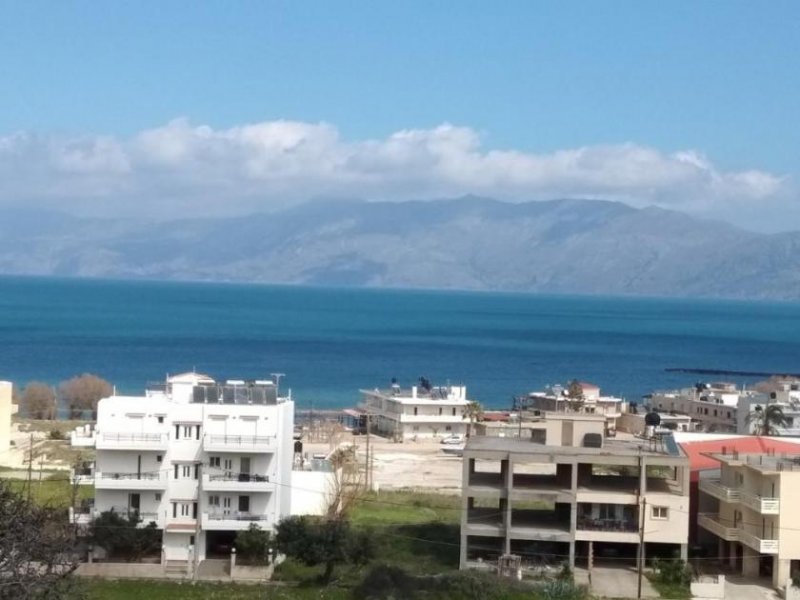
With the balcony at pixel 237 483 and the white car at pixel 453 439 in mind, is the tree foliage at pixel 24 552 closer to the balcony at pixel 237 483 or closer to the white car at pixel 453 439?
the balcony at pixel 237 483

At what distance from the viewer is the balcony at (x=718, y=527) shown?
3331 cm

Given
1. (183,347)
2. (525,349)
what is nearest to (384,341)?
(525,349)

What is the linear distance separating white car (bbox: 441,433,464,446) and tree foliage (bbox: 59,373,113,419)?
23.3 meters

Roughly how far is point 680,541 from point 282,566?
10.6 meters

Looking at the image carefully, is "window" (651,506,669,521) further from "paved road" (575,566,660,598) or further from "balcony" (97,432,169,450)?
"balcony" (97,432,169,450)

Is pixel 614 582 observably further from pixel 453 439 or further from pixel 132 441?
pixel 453 439

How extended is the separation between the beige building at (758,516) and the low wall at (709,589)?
1.92 m

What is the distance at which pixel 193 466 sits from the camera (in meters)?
36.1

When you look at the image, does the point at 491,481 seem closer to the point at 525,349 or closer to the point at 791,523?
the point at 791,523

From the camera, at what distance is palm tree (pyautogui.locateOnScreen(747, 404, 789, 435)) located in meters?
59.3

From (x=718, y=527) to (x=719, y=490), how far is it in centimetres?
110

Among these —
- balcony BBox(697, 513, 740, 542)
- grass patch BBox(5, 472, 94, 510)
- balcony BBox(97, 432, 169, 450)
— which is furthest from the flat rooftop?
grass patch BBox(5, 472, 94, 510)

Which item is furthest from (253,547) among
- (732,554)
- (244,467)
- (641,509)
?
(732,554)

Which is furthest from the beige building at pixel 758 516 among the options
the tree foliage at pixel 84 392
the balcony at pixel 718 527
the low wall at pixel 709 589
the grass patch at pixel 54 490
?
the tree foliage at pixel 84 392
